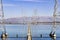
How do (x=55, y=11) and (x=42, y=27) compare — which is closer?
(x=55, y=11)

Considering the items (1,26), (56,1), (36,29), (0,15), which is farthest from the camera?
(36,29)

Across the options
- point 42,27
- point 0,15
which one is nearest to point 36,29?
point 42,27

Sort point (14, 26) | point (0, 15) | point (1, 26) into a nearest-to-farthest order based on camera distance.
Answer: point (0, 15) → point (1, 26) → point (14, 26)

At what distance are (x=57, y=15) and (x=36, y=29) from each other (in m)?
14.6

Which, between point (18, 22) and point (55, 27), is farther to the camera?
point (18, 22)

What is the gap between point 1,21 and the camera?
4884 centimetres

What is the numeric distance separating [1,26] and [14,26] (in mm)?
24149

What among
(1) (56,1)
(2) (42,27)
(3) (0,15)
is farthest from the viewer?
(2) (42,27)

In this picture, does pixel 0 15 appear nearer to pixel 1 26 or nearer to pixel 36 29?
pixel 1 26

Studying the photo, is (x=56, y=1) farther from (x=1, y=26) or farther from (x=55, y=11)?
(x=1, y=26)

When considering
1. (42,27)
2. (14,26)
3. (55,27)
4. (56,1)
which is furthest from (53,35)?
(14,26)

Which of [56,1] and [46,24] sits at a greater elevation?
[56,1]

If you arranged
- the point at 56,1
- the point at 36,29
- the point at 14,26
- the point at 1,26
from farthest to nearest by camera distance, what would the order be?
the point at 14,26, the point at 36,29, the point at 1,26, the point at 56,1

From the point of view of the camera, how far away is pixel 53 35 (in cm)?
4506
